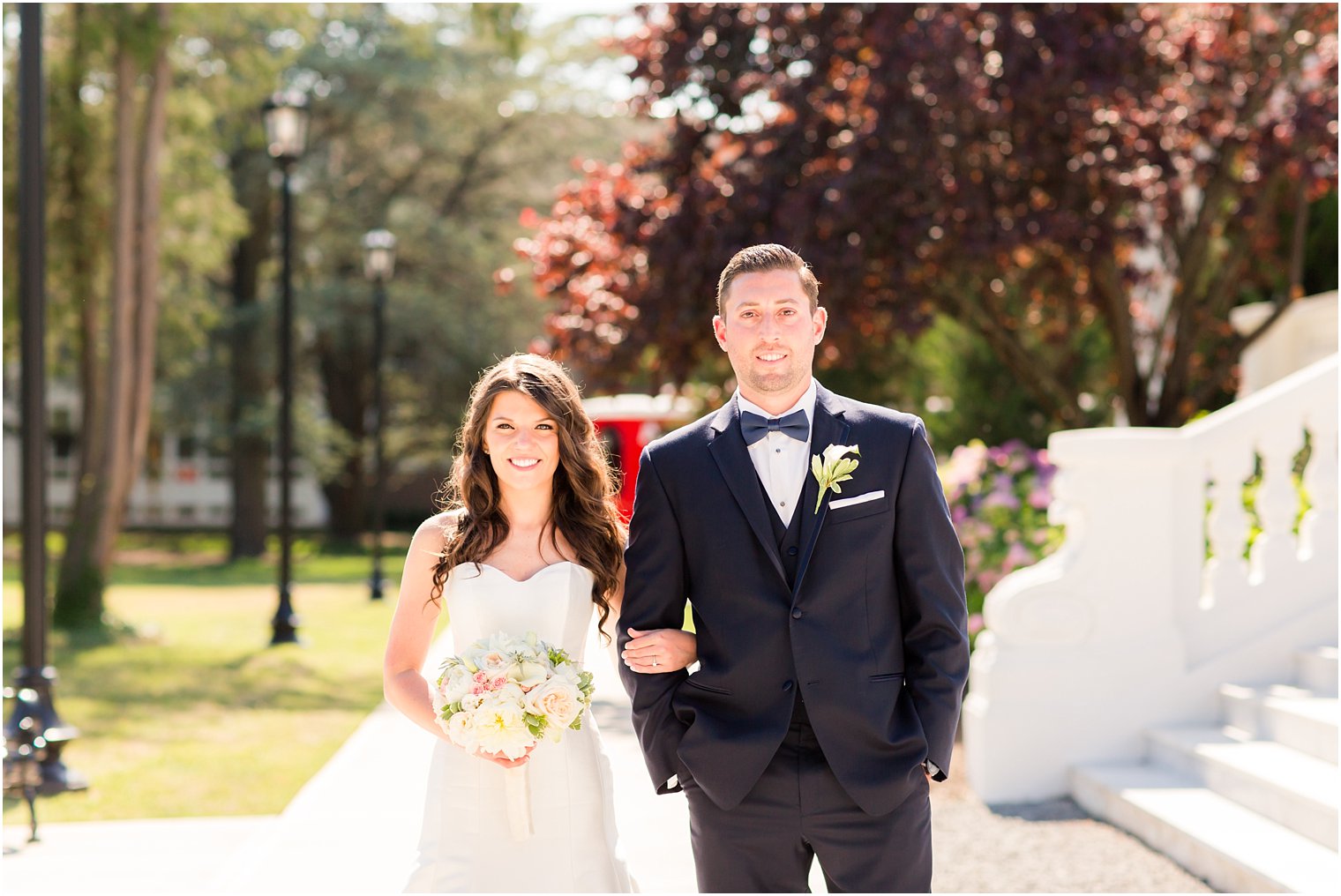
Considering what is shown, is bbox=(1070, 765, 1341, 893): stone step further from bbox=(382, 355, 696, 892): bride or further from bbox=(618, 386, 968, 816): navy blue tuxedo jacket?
bbox=(382, 355, 696, 892): bride

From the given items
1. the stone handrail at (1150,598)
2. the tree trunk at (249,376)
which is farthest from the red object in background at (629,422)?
the stone handrail at (1150,598)

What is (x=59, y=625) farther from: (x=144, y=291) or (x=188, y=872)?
(x=188, y=872)

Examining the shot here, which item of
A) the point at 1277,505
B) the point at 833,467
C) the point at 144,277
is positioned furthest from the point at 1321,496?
the point at 144,277

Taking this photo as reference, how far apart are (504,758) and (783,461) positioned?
1040mm

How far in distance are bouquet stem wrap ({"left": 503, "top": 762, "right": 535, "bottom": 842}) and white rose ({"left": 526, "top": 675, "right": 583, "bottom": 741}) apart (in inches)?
16.3

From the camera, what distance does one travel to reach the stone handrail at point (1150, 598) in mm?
6703

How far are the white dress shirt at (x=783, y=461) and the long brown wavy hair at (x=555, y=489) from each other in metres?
0.62

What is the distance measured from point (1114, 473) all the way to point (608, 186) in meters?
5.57

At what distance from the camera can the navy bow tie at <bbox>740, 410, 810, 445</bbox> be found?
3.29 meters

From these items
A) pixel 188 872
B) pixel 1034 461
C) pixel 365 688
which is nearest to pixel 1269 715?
pixel 1034 461

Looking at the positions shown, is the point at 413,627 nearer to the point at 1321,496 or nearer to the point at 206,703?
the point at 1321,496

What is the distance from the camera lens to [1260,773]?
564 cm

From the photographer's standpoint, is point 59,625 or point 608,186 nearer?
point 608,186

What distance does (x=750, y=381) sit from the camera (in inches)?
128
